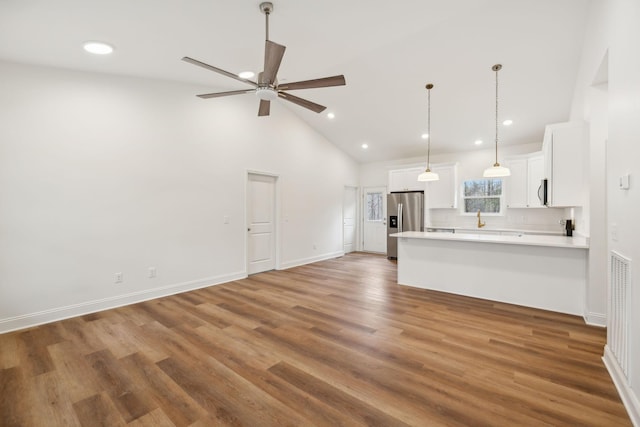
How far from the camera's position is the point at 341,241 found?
25.8ft

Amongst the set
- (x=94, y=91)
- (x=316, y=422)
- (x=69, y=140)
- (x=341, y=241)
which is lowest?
(x=316, y=422)

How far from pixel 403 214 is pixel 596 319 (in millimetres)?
4277

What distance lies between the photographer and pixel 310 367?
2.34 meters

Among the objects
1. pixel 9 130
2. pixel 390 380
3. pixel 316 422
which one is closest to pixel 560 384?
pixel 390 380

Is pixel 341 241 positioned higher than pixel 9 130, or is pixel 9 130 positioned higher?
pixel 9 130

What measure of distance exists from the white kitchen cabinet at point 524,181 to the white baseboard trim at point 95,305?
19.0 feet

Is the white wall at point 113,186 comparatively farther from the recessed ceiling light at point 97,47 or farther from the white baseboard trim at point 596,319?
the white baseboard trim at point 596,319

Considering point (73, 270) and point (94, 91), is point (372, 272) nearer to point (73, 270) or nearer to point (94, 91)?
point (73, 270)

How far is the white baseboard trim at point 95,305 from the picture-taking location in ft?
10.4

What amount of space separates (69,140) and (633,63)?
5.12 meters

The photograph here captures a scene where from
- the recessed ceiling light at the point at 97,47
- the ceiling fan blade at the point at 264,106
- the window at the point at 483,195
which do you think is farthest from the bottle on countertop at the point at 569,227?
the recessed ceiling light at the point at 97,47

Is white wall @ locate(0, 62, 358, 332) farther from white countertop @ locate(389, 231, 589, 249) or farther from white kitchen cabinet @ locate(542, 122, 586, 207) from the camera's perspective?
white kitchen cabinet @ locate(542, 122, 586, 207)

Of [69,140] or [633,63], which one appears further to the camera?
[69,140]

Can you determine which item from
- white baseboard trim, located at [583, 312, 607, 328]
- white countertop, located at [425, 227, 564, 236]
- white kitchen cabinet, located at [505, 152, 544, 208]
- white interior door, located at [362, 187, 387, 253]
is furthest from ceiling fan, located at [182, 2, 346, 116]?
white interior door, located at [362, 187, 387, 253]
